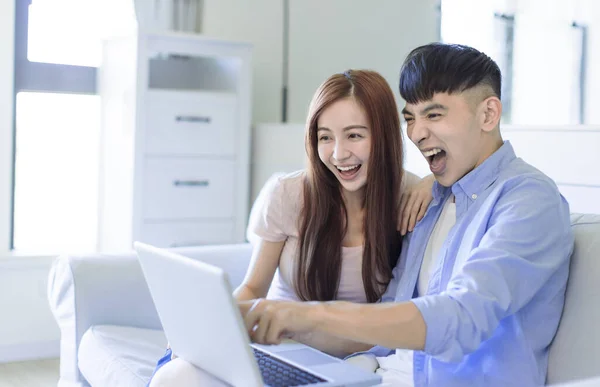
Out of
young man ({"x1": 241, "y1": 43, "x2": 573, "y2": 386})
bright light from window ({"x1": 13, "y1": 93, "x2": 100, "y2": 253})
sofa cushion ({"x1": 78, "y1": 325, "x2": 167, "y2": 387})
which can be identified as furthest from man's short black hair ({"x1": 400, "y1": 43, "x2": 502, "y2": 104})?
bright light from window ({"x1": 13, "y1": 93, "x2": 100, "y2": 253})

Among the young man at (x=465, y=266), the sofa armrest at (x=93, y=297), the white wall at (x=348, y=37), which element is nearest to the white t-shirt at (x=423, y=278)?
the young man at (x=465, y=266)

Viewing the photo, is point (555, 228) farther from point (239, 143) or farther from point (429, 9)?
point (429, 9)

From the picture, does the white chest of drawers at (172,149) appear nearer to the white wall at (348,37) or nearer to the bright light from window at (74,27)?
the bright light from window at (74,27)

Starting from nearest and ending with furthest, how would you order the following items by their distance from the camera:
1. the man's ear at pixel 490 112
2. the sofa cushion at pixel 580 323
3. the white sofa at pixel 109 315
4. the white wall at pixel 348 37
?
the sofa cushion at pixel 580 323 → the man's ear at pixel 490 112 → the white sofa at pixel 109 315 → the white wall at pixel 348 37

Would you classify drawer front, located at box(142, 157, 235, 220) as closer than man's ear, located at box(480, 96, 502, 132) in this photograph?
No

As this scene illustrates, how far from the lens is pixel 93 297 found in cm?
227

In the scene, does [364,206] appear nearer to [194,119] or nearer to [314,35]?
[194,119]

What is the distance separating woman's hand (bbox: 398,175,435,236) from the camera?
176cm

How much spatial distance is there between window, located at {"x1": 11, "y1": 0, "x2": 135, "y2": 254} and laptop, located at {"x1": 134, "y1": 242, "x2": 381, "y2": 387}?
2443 millimetres

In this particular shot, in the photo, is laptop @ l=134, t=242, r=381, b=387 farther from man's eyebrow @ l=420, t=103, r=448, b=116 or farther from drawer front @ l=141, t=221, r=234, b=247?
drawer front @ l=141, t=221, r=234, b=247

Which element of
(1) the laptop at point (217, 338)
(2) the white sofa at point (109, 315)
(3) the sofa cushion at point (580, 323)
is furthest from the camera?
(2) the white sofa at point (109, 315)

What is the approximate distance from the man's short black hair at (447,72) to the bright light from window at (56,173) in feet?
8.22

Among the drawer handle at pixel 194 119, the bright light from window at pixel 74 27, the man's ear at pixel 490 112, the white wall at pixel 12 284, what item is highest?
the bright light from window at pixel 74 27

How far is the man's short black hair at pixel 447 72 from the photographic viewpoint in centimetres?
150
